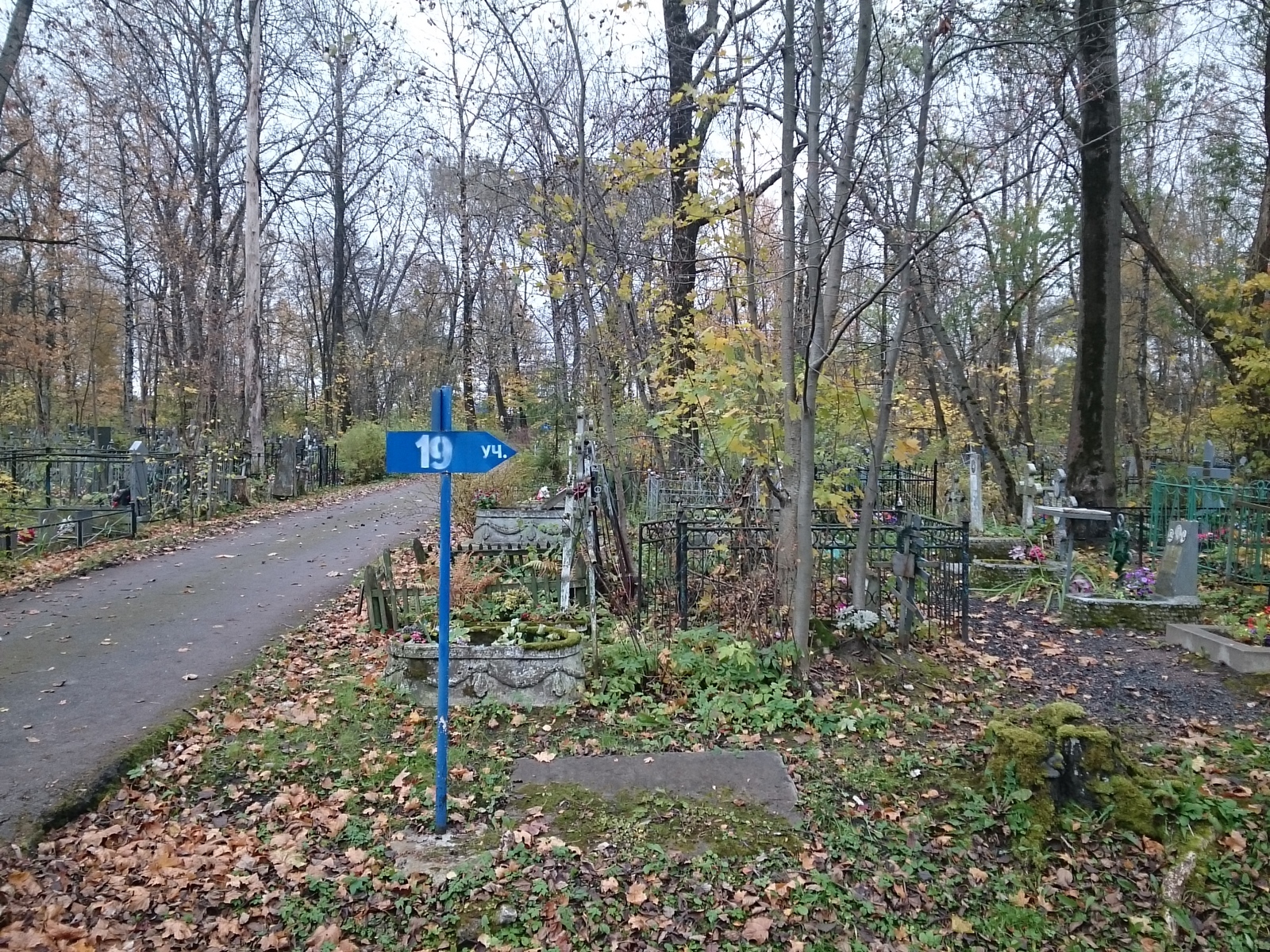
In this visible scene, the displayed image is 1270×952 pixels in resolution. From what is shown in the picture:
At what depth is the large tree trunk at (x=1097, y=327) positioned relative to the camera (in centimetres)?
1242

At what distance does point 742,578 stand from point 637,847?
342 cm

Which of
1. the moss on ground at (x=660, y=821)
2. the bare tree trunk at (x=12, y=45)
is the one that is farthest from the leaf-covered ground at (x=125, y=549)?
the moss on ground at (x=660, y=821)

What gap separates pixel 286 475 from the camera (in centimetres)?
1781

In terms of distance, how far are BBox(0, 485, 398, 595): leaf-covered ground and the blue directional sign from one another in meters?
7.49

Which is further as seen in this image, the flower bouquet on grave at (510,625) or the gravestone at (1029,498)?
the gravestone at (1029,498)

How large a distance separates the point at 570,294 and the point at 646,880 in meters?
6.87

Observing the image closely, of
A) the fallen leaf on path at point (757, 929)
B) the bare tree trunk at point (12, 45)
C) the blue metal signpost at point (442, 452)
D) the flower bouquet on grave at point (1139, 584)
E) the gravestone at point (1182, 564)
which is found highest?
the bare tree trunk at point (12, 45)

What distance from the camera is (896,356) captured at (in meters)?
6.70

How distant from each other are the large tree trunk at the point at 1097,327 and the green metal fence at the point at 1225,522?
882mm

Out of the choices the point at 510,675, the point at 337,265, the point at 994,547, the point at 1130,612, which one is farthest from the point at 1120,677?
the point at 337,265

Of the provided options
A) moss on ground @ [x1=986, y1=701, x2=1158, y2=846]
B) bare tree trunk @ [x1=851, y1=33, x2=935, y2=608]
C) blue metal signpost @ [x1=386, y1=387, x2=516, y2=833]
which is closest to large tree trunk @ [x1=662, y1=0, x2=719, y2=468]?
bare tree trunk @ [x1=851, y1=33, x2=935, y2=608]

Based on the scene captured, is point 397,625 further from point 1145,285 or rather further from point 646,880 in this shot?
point 1145,285

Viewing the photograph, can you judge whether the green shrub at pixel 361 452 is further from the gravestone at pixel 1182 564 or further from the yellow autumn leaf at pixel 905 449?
the gravestone at pixel 1182 564

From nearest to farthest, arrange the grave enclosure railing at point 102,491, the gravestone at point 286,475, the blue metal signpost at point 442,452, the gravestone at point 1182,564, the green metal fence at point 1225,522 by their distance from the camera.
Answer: the blue metal signpost at point 442,452 → the gravestone at point 1182,564 → the green metal fence at point 1225,522 → the grave enclosure railing at point 102,491 → the gravestone at point 286,475
